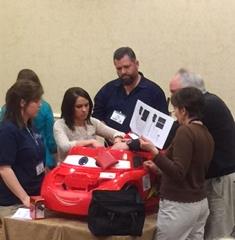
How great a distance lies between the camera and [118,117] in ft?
11.0

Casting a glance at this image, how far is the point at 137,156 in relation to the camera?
8.68 ft

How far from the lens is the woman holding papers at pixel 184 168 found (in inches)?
94.3

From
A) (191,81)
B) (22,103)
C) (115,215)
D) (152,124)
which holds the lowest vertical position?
(115,215)

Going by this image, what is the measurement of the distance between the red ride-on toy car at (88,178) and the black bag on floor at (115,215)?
68 mm

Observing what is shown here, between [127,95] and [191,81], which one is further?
[127,95]

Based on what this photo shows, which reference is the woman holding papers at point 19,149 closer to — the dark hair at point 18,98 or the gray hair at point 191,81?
the dark hair at point 18,98

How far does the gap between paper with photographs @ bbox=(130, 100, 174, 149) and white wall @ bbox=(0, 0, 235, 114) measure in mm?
1312

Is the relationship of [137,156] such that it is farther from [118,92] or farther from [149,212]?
[118,92]

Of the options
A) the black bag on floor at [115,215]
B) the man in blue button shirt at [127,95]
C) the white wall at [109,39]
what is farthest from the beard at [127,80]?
the black bag on floor at [115,215]

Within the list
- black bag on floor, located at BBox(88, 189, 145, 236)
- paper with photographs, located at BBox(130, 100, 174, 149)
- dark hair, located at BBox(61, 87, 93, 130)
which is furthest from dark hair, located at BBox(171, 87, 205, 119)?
dark hair, located at BBox(61, 87, 93, 130)

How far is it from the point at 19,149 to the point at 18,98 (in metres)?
0.26

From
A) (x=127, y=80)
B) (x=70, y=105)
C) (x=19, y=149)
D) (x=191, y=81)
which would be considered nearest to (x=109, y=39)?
(x=127, y=80)

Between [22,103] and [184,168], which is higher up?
[22,103]

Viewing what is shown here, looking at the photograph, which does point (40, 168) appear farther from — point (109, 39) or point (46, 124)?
point (109, 39)
